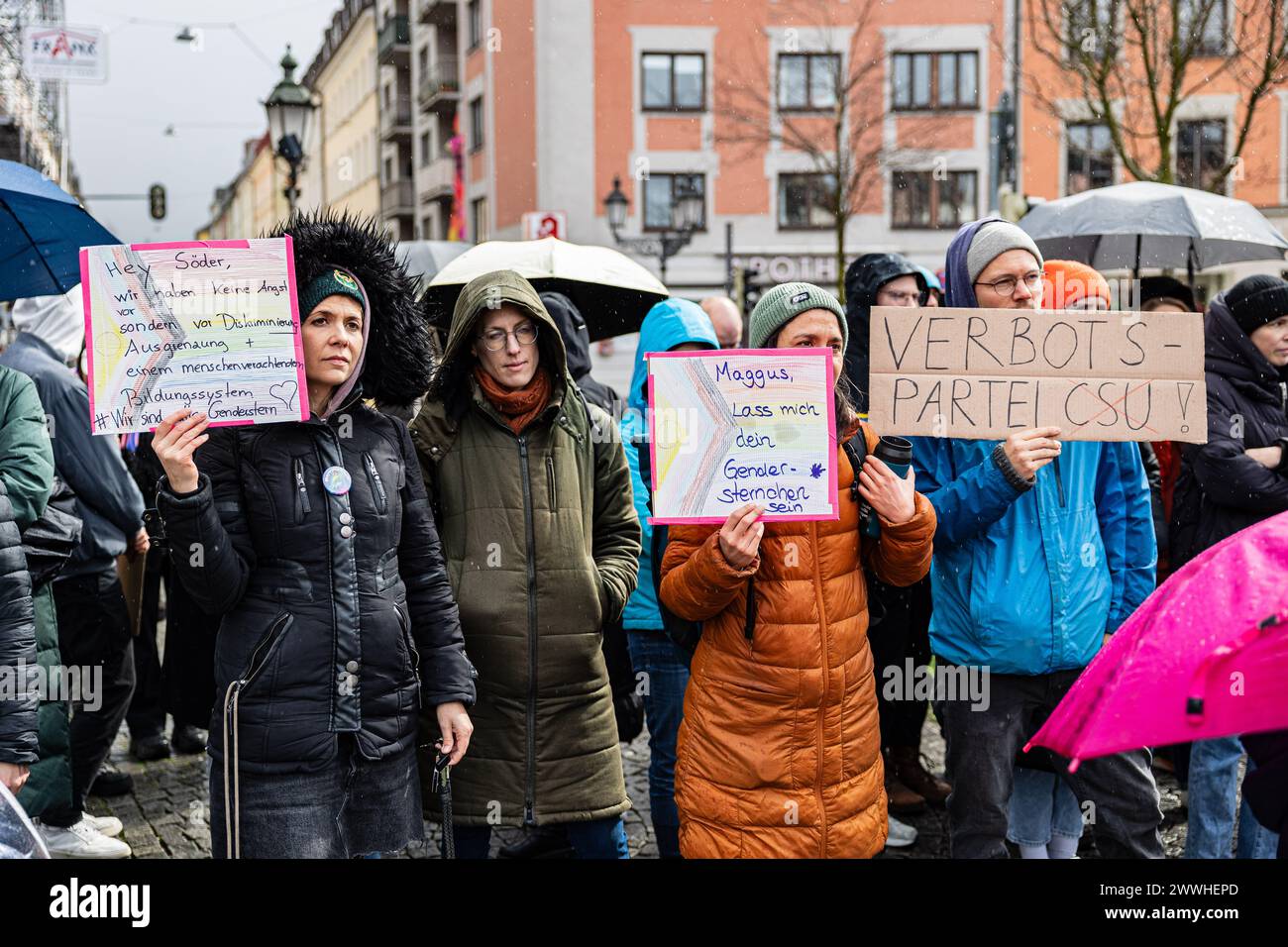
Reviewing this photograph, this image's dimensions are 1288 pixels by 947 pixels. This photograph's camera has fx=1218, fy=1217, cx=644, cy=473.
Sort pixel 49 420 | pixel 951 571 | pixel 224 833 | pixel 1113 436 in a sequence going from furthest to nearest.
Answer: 1. pixel 49 420
2. pixel 951 571
3. pixel 1113 436
4. pixel 224 833

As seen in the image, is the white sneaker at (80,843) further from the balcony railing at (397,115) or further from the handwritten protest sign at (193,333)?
the balcony railing at (397,115)

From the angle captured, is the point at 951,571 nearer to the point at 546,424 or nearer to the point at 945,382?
the point at 945,382

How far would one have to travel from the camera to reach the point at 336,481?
2.88m

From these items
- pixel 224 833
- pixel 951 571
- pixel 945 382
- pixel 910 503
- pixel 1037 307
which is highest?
pixel 1037 307

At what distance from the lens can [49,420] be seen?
466cm

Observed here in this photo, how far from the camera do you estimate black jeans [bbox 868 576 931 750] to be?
4797mm

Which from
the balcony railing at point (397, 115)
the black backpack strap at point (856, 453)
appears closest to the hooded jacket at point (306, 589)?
the black backpack strap at point (856, 453)

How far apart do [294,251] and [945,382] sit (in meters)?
1.67

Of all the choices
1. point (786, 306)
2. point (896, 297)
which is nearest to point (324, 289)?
point (786, 306)

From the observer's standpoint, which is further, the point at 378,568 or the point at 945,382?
the point at 945,382

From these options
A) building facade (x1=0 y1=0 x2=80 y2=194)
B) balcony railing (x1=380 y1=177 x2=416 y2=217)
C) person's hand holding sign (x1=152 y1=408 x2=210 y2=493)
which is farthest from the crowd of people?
balcony railing (x1=380 y1=177 x2=416 y2=217)

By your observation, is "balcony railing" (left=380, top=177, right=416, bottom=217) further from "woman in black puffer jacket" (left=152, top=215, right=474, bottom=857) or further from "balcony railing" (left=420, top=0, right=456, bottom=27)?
"woman in black puffer jacket" (left=152, top=215, right=474, bottom=857)

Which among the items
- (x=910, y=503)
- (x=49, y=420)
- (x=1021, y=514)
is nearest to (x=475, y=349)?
(x=910, y=503)
